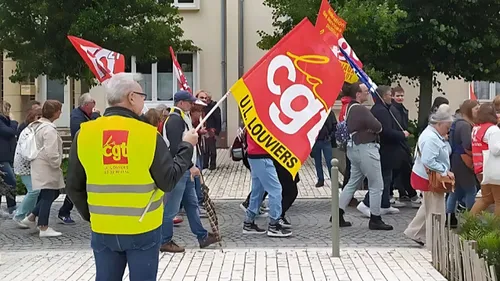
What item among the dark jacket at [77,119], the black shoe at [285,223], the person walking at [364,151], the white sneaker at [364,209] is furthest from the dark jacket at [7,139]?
the white sneaker at [364,209]

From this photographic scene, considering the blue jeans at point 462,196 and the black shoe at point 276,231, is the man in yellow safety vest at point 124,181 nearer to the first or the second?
the black shoe at point 276,231

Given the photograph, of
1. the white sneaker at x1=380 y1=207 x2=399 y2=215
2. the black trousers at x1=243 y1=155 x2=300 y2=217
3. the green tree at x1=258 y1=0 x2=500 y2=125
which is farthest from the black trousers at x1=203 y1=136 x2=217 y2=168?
the black trousers at x1=243 y1=155 x2=300 y2=217

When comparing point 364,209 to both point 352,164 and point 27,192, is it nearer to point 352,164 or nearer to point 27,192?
point 352,164

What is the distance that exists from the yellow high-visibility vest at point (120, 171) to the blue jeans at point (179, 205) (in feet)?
10.3

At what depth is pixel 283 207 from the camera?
1016 cm

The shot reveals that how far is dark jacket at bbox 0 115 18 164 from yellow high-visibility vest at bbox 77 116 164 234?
6943mm

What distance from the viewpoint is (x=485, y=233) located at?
21.2 feet

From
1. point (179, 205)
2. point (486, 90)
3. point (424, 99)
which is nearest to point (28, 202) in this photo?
point (179, 205)

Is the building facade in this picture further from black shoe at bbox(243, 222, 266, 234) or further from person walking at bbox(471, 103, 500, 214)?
person walking at bbox(471, 103, 500, 214)

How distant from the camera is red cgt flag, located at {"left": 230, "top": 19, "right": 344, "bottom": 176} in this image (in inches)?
275

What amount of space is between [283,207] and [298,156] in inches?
120

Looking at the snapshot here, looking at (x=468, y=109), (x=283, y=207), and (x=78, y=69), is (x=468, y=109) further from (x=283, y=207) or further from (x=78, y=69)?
(x=78, y=69)

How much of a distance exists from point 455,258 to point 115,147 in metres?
3.50

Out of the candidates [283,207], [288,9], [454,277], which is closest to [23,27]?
[288,9]
